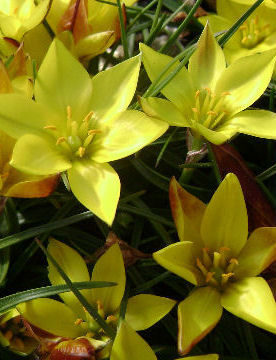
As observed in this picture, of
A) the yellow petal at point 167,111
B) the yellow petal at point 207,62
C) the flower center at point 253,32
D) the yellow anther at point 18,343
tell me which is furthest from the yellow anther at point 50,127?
the flower center at point 253,32

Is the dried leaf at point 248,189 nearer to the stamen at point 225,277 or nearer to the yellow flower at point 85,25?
the stamen at point 225,277

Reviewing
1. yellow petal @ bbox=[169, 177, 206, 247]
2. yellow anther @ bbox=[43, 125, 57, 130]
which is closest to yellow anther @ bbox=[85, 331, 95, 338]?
yellow petal @ bbox=[169, 177, 206, 247]

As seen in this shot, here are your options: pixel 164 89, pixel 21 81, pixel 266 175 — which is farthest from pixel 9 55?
pixel 266 175

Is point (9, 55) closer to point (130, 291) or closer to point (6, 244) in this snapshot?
point (6, 244)

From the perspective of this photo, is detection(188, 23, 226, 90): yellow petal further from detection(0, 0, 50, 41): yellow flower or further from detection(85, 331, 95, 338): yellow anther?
detection(85, 331, 95, 338): yellow anther

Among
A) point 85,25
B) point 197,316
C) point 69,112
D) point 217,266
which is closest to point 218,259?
point 217,266

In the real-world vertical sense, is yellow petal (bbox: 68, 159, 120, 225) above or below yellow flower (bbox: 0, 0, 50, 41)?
below
